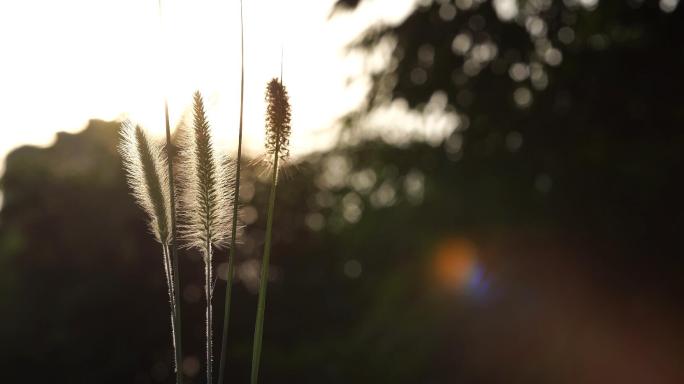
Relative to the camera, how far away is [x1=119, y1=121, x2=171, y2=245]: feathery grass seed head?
1.63 meters

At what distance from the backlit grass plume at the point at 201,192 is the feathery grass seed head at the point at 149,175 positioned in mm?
53

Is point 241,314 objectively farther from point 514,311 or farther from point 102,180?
point 514,311

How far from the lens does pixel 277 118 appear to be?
164 cm

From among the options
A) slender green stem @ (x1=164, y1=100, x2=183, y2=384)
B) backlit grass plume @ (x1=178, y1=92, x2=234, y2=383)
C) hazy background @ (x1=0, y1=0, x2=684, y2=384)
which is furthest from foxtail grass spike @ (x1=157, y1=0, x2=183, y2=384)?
hazy background @ (x1=0, y1=0, x2=684, y2=384)

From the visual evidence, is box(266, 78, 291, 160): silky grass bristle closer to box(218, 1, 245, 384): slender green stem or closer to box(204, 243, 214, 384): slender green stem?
box(218, 1, 245, 384): slender green stem

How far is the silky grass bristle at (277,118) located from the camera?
1.62m

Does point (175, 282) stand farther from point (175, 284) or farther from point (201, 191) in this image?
point (201, 191)

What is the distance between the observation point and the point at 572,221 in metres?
6.63

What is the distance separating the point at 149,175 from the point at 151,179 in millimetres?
11

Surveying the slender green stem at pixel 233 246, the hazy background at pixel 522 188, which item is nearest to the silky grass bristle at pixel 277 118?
the slender green stem at pixel 233 246

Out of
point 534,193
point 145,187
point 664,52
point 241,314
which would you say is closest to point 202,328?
point 241,314

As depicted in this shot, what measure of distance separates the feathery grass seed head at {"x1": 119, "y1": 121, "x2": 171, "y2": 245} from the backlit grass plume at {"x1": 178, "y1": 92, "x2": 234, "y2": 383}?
2.1 inches

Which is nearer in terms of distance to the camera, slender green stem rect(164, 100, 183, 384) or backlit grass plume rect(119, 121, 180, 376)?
slender green stem rect(164, 100, 183, 384)

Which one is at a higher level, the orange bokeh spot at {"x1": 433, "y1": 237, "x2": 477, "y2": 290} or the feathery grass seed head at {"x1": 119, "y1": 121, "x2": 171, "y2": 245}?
the orange bokeh spot at {"x1": 433, "y1": 237, "x2": 477, "y2": 290}
